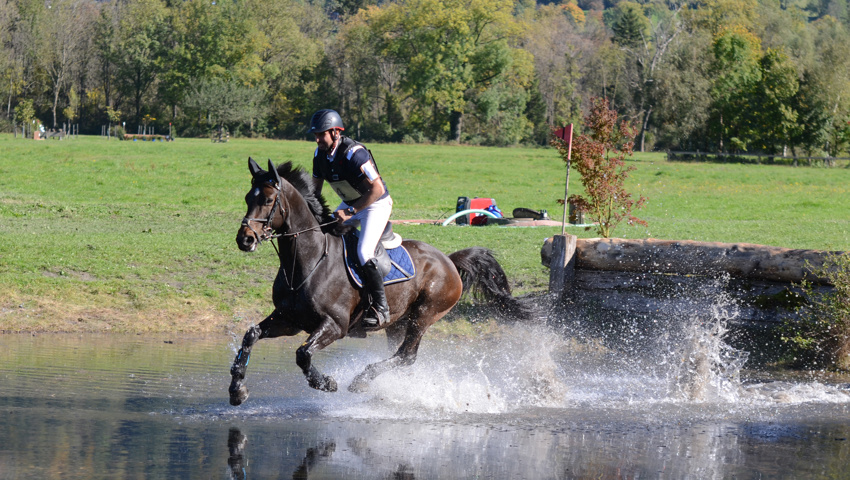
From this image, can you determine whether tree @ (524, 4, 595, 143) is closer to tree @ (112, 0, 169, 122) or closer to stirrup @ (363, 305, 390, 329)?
tree @ (112, 0, 169, 122)

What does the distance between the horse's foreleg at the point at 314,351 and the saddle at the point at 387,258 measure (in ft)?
1.67

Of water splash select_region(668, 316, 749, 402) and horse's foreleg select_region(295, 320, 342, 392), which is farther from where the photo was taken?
water splash select_region(668, 316, 749, 402)

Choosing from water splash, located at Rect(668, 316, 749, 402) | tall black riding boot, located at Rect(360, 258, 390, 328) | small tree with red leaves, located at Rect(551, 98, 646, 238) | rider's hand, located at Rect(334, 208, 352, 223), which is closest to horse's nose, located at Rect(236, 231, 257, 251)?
rider's hand, located at Rect(334, 208, 352, 223)

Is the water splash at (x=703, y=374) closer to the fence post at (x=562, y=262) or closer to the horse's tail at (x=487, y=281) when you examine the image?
the horse's tail at (x=487, y=281)

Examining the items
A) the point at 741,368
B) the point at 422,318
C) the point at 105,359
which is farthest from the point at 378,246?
the point at 741,368

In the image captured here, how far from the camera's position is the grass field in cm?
1166

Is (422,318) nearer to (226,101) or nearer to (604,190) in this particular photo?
(604,190)

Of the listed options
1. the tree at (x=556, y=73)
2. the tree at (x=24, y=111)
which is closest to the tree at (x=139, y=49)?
the tree at (x=24, y=111)

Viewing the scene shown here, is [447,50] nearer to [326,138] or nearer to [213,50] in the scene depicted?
[213,50]

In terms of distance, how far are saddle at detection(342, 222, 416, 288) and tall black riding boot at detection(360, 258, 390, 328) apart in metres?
0.07

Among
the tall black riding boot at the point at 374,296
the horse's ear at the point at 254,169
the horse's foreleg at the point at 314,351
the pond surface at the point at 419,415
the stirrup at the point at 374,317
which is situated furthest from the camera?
the stirrup at the point at 374,317

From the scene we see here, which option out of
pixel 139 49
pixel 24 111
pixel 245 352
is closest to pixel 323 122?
pixel 245 352

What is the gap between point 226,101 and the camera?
74.6m

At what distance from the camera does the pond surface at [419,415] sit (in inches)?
229
